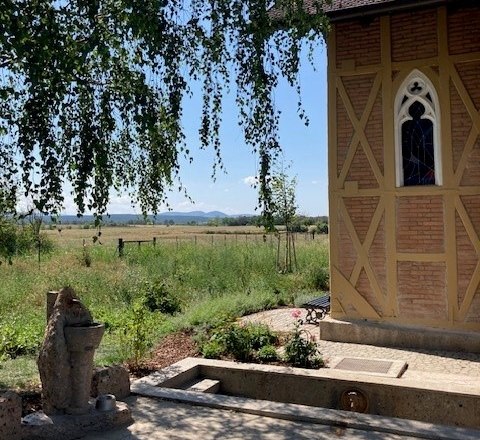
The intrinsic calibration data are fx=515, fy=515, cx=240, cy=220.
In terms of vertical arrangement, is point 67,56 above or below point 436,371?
above

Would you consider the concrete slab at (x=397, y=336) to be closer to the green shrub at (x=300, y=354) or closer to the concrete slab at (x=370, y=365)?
the concrete slab at (x=370, y=365)

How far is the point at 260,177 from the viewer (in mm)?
5895

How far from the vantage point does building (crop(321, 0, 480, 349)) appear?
8.19 meters

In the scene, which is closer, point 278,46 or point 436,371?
point 278,46

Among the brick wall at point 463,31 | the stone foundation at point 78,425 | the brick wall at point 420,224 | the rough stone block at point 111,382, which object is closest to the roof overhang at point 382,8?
the brick wall at point 463,31

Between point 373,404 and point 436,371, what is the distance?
163 centimetres

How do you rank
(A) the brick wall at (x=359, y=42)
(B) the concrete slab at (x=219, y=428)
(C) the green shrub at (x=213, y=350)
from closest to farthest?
(B) the concrete slab at (x=219, y=428) < (C) the green shrub at (x=213, y=350) < (A) the brick wall at (x=359, y=42)

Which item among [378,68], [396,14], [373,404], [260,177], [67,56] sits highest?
[396,14]

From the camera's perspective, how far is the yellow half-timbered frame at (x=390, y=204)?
8.18 meters

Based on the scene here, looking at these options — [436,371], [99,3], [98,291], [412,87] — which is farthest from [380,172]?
[98,291]

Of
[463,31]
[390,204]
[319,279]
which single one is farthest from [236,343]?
[319,279]

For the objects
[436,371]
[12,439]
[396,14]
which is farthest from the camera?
[396,14]

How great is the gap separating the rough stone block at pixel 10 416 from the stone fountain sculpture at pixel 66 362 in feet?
1.17

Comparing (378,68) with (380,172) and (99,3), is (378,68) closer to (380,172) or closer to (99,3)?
(380,172)
